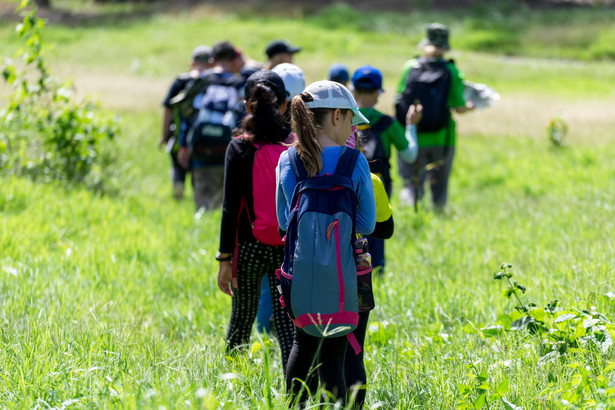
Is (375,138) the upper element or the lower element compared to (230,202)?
upper

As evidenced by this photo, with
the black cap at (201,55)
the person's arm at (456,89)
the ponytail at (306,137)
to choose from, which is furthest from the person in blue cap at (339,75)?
the black cap at (201,55)

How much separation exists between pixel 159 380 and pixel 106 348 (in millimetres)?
646

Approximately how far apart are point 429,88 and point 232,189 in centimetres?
413

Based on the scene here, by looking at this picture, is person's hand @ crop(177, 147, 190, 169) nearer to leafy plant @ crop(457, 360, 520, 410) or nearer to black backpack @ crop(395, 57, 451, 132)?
black backpack @ crop(395, 57, 451, 132)

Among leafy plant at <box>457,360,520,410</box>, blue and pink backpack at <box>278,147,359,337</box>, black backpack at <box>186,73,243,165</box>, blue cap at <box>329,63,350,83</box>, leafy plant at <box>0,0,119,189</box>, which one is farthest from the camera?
leafy plant at <box>0,0,119,189</box>

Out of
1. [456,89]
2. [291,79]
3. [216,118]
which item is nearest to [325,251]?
[291,79]

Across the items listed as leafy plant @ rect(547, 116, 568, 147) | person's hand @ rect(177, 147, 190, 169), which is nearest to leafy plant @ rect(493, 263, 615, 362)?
person's hand @ rect(177, 147, 190, 169)

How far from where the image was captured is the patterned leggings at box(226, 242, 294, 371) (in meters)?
3.75

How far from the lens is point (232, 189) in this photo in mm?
3664

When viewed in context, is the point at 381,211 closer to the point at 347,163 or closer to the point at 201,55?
the point at 347,163

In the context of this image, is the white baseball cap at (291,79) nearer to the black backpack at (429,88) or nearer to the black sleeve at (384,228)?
the black sleeve at (384,228)

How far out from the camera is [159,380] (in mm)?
3145

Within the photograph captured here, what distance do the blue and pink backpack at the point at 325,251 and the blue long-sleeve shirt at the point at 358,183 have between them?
4cm

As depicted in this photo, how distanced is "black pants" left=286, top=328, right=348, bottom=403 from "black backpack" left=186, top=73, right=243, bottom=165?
12.7 ft
